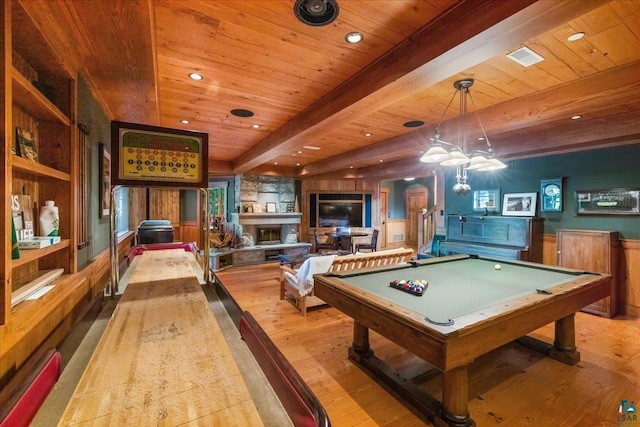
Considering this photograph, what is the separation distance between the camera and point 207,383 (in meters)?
0.94

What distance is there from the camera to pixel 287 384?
830 mm

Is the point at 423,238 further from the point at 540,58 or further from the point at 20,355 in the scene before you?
the point at 20,355

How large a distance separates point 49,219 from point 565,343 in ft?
13.2

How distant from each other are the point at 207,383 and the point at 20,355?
65 cm

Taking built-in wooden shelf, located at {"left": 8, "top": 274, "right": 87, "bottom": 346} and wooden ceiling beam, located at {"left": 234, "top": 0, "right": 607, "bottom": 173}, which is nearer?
built-in wooden shelf, located at {"left": 8, "top": 274, "right": 87, "bottom": 346}

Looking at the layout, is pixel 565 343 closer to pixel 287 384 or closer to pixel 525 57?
pixel 525 57

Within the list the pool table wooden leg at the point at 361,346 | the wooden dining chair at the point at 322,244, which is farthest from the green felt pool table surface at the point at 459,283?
the wooden dining chair at the point at 322,244

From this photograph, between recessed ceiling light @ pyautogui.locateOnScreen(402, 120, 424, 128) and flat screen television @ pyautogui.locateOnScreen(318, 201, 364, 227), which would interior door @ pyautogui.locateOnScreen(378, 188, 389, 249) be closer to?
flat screen television @ pyautogui.locateOnScreen(318, 201, 364, 227)

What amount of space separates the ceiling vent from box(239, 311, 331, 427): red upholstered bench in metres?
2.44

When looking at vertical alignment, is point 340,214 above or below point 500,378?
above

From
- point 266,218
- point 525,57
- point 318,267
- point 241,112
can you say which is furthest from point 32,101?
point 266,218

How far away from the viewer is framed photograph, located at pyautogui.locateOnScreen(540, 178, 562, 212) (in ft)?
15.0

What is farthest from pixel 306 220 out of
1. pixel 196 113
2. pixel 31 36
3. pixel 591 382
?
pixel 31 36

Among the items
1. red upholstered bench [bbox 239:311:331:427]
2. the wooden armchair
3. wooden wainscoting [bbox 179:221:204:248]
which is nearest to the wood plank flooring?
the wooden armchair
